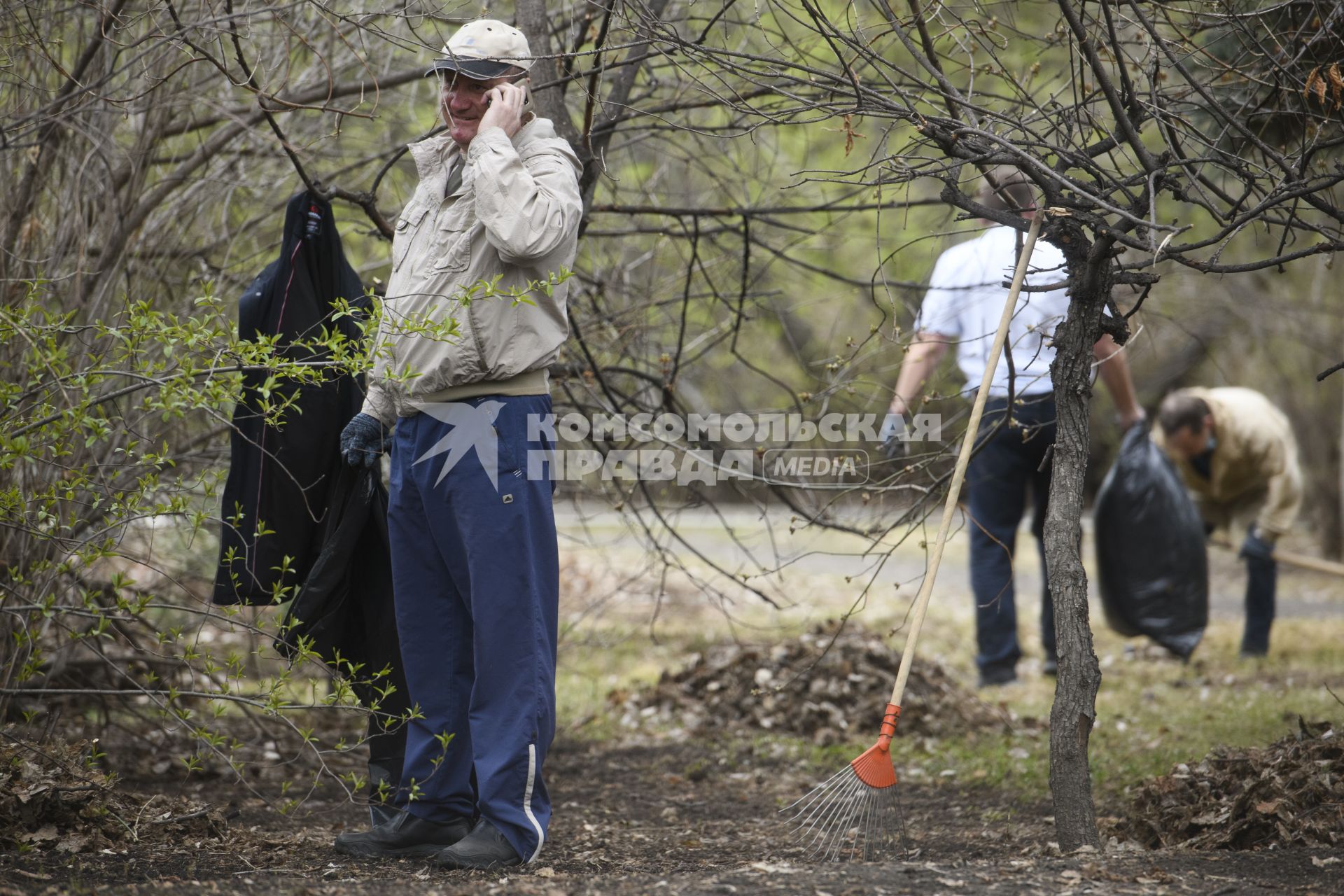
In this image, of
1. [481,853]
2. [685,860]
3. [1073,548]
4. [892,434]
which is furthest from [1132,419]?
[481,853]

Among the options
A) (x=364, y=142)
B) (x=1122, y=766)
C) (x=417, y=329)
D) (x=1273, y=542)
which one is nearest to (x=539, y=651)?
(x=417, y=329)

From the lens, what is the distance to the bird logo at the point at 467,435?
2812 millimetres

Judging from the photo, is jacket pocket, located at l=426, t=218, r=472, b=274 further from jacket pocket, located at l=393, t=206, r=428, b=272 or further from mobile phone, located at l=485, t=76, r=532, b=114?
mobile phone, located at l=485, t=76, r=532, b=114

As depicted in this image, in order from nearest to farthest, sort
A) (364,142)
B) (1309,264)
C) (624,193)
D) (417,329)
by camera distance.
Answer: (417,329) < (364,142) < (624,193) < (1309,264)

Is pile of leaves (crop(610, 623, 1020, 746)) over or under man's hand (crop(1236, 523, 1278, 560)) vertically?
under

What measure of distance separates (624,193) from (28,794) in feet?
11.6

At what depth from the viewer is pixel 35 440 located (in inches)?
105

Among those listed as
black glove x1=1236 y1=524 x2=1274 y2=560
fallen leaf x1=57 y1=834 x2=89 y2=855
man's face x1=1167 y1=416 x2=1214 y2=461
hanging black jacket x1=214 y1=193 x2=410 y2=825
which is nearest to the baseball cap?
hanging black jacket x1=214 y1=193 x2=410 y2=825

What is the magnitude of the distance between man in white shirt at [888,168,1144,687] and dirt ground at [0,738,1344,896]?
3.45ft

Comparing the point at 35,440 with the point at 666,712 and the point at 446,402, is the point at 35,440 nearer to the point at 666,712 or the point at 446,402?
the point at 446,402

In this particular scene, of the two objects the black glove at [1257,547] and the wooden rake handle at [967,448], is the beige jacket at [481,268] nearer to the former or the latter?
the wooden rake handle at [967,448]

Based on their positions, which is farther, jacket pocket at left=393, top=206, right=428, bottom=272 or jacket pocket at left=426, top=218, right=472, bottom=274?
jacket pocket at left=393, top=206, right=428, bottom=272

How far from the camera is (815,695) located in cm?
501

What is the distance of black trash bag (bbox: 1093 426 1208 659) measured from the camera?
5.62m
